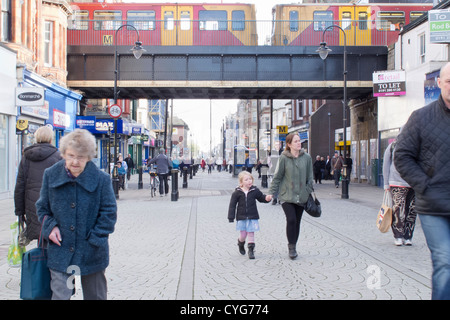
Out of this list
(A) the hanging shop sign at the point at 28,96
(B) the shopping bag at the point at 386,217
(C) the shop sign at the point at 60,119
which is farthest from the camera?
(C) the shop sign at the point at 60,119

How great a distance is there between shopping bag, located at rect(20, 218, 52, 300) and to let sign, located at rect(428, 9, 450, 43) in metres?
16.6

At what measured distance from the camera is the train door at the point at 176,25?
80.9ft

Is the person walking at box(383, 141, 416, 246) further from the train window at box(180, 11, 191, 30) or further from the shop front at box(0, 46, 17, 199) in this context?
the train window at box(180, 11, 191, 30)

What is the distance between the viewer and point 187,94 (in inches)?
1126

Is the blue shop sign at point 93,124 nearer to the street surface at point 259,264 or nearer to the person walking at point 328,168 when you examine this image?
the person walking at point 328,168

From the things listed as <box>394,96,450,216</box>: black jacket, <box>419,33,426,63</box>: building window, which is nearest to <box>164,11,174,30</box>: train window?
<box>419,33,426,63</box>: building window

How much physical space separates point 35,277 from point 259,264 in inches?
151

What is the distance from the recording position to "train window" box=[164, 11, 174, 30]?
2464cm

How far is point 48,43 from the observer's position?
2491 cm

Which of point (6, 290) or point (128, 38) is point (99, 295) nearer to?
point (6, 290)

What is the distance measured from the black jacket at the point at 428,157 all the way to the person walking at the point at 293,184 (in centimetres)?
343

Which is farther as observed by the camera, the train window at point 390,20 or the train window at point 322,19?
the train window at point 390,20

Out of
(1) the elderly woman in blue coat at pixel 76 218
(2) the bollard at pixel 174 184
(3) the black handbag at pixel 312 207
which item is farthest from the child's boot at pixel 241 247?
(2) the bollard at pixel 174 184

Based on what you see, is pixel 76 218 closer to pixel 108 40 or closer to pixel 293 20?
pixel 108 40
